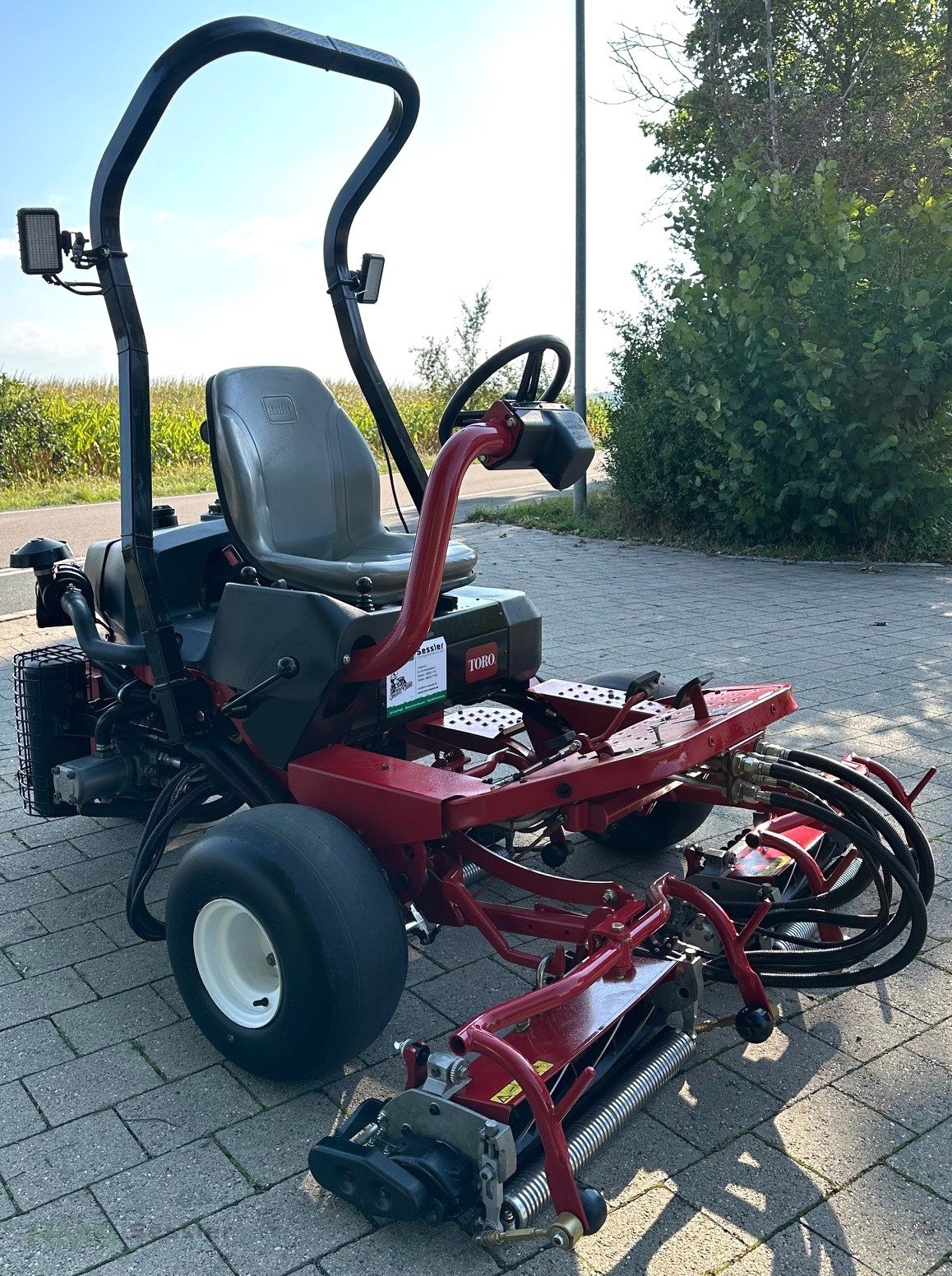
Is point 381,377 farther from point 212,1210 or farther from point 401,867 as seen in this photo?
point 212,1210

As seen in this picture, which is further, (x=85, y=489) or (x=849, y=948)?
(x=85, y=489)

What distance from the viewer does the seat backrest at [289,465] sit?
3320mm

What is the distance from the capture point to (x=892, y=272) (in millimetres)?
9070

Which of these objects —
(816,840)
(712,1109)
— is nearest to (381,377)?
(816,840)

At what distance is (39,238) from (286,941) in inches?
68.8

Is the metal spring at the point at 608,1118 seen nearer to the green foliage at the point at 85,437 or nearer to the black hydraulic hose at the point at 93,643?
the black hydraulic hose at the point at 93,643

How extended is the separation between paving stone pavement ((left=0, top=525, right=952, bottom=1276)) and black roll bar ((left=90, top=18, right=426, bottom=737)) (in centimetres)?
81

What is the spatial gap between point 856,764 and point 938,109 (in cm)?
1164

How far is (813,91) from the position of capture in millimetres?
14414

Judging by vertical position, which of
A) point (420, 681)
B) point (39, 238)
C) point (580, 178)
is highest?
point (580, 178)

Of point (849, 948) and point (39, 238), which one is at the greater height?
point (39, 238)

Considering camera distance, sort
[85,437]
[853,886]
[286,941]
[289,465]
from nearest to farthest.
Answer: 1. [286,941]
2. [853,886]
3. [289,465]
4. [85,437]

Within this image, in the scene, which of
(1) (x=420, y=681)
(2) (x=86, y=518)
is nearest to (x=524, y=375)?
(1) (x=420, y=681)

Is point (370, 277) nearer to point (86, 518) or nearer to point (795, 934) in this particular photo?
point (795, 934)
